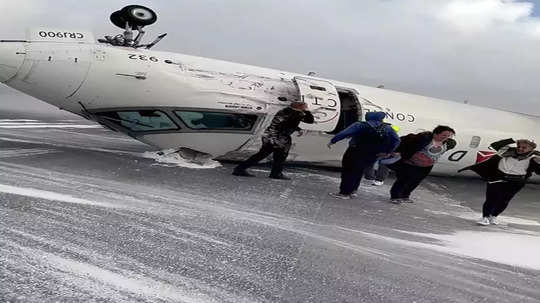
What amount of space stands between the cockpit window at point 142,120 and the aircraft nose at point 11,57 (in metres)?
1.54

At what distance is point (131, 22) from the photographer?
8648mm

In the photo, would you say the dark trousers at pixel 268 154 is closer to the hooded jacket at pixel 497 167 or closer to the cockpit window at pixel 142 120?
the cockpit window at pixel 142 120

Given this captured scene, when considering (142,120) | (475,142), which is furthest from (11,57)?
(475,142)

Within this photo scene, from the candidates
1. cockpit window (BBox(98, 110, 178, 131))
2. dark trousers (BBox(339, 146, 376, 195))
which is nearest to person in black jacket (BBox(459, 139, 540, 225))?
dark trousers (BBox(339, 146, 376, 195))

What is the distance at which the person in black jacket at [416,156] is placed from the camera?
714 cm

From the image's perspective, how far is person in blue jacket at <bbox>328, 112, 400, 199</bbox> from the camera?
7004 millimetres

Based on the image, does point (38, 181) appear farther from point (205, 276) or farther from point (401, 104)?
point (401, 104)

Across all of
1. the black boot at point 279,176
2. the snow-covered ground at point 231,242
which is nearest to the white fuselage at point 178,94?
the black boot at point 279,176

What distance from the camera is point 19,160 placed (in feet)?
24.0

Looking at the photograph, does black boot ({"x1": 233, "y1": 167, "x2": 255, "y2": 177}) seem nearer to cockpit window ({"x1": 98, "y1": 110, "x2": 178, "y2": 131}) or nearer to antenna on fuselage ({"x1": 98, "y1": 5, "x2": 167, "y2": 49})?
cockpit window ({"x1": 98, "y1": 110, "x2": 178, "y2": 131})

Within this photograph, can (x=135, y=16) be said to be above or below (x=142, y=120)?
above

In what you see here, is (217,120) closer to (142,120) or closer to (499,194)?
(142,120)

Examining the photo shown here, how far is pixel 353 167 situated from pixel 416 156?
3.37 feet

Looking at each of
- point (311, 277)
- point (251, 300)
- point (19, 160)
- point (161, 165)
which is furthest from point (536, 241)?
point (19, 160)
